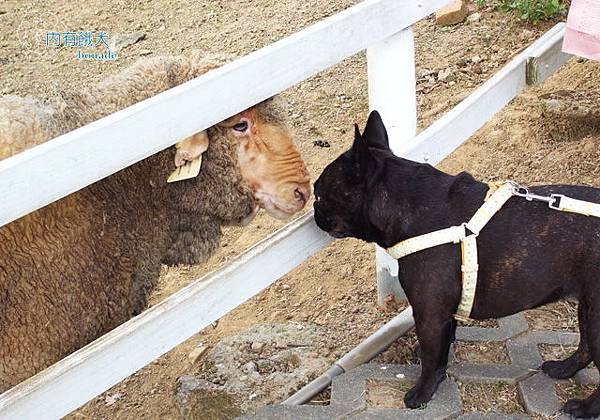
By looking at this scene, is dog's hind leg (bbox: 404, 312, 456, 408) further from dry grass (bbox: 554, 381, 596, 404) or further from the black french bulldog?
dry grass (bbox: 554, 381, 596, 404)

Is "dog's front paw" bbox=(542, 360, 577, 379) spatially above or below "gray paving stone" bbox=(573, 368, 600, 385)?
above

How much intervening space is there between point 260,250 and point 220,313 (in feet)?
0.95

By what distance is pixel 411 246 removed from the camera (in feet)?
9.67

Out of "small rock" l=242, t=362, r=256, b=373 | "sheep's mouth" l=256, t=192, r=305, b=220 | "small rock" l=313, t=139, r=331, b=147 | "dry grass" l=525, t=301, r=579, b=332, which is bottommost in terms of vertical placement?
"small rock" l=242, t=362, r=256, b=373

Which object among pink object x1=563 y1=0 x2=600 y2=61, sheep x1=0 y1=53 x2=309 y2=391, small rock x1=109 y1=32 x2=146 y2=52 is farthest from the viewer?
small rock x1=109 y1=32 x2=146 y2=52

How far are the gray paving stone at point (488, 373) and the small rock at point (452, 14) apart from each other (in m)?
4.93

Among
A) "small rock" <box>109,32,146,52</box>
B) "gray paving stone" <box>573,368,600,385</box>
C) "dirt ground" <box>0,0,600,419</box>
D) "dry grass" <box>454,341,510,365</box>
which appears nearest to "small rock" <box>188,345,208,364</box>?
"dirt ground" <box>0,0,600,419</box>

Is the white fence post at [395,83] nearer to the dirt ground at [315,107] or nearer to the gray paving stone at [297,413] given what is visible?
the dirt ground at [315,107]

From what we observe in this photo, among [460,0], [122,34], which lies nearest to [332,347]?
[460,0]

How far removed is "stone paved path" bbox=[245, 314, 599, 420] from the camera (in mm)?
2965

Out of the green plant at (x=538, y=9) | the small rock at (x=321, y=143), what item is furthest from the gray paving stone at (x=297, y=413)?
the green plant at (x=538, y=9)

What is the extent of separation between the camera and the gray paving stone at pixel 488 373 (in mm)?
3105

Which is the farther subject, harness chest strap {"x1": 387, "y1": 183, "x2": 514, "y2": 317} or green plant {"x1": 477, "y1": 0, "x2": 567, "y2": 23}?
green plant {"x1": 477, "y1": 0, "x2": 567, "y2": 23}

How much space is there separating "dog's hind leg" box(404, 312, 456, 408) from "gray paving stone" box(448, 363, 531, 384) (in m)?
0.13
